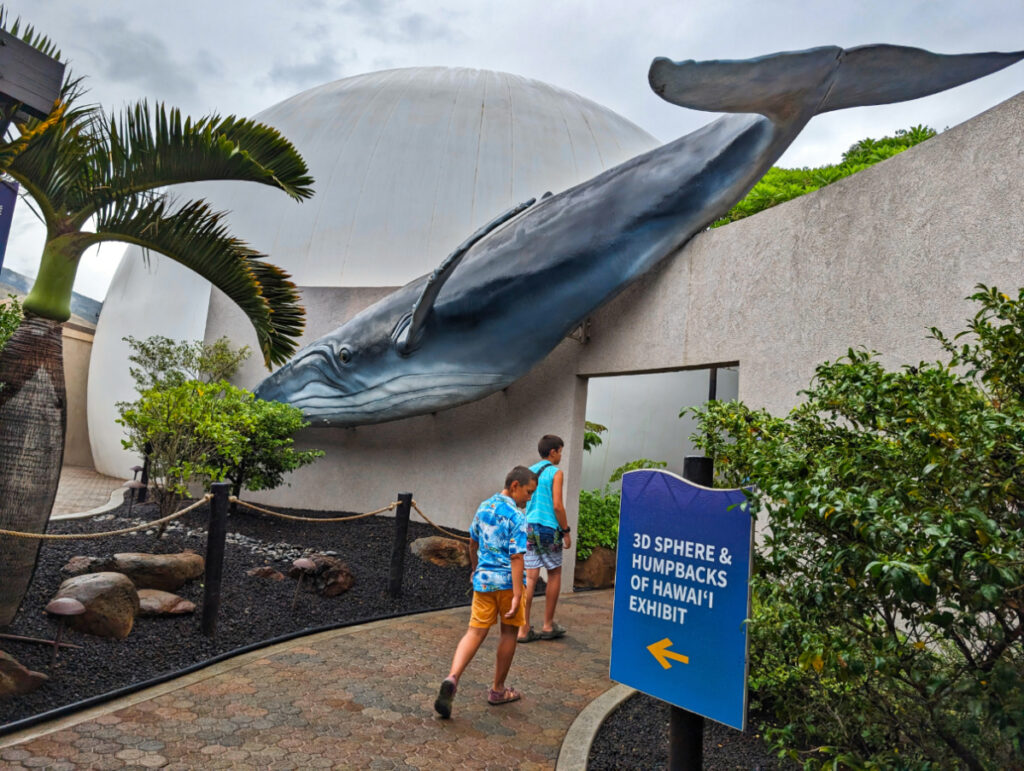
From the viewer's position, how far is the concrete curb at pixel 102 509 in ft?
28.3

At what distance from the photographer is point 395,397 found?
29.3 feet

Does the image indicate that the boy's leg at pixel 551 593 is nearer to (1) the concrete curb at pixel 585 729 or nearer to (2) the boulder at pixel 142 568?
(1) the concrete curb at pixel 585 729

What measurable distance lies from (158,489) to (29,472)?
10.3 feet

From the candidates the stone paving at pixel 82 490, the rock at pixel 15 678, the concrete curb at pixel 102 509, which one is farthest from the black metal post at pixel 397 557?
the stone paving at pixel 82 490

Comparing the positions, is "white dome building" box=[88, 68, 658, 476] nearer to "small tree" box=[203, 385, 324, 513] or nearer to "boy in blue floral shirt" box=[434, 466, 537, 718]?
"small tree" box=[203, 385, 324, 513]

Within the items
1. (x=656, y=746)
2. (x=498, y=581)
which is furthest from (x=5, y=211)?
(x=656, y=746)

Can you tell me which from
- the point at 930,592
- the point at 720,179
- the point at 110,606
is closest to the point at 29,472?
the point at 110,606

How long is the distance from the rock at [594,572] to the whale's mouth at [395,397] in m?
2.57

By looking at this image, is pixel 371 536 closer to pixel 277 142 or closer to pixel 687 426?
pixel 277 142

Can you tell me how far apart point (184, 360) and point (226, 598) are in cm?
676

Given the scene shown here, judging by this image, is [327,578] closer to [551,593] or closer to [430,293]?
[551,593]

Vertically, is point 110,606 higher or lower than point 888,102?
lower

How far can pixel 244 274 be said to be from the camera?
18.4ft

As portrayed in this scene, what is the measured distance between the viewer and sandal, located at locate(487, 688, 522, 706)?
14.6ft
